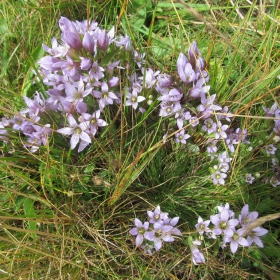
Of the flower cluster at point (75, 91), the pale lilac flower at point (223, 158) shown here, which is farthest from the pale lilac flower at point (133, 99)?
the pale lilac flower at point (223, 158)

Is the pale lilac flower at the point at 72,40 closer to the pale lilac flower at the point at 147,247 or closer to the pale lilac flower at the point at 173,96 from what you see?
the pale lilac flower at the point at 173,96

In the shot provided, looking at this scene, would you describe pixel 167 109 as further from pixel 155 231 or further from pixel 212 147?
pixel 155 231

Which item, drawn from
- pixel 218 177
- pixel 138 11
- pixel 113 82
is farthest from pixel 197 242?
pixel 138 11

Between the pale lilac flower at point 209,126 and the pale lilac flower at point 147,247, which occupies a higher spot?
the pale lilac flower at point 209,126

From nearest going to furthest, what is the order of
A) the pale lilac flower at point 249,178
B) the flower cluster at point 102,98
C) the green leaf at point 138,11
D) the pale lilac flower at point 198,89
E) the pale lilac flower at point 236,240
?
the pale lilac flower at point 236,240
the flower cluster at point 102,98
the pale lilac flower at point 198,89
the pale lilac flower at point 249,178
the green leaf at point 138,11

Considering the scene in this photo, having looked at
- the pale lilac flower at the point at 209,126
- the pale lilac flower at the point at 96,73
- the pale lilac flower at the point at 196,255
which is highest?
the pale lilac flower at the point at 96,73

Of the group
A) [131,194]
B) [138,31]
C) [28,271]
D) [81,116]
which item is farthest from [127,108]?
[28,271]

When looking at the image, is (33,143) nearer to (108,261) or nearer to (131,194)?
(131,194)
